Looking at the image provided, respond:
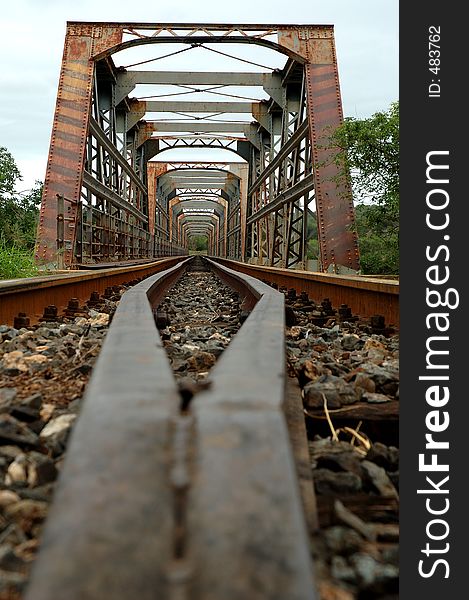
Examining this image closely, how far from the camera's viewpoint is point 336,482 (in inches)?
51.8

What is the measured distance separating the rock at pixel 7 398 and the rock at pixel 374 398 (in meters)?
1.19

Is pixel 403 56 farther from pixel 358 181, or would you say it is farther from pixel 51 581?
pixel 358 181

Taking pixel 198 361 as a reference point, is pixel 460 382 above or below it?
above

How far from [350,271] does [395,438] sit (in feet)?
28.0

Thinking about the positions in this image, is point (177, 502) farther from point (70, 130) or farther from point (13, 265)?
point (70, 130)

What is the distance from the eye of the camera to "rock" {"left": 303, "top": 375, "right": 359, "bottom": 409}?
192cm

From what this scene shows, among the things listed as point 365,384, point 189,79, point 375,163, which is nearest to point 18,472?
point 365,384

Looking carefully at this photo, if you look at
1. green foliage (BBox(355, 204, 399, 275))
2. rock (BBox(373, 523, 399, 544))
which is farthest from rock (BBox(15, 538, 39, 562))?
green foliage (BBox(355, 204, 399, 275))

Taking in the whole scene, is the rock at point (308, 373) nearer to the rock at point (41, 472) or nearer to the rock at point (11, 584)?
the rock at point (41, 472)

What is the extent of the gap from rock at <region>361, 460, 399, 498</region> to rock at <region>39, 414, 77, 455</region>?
0.78 meters

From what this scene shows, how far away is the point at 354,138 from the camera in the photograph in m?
11.5

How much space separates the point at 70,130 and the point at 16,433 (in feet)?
37.7

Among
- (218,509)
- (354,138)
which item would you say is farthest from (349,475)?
(354,138)

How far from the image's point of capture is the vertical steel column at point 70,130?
10.5 m
